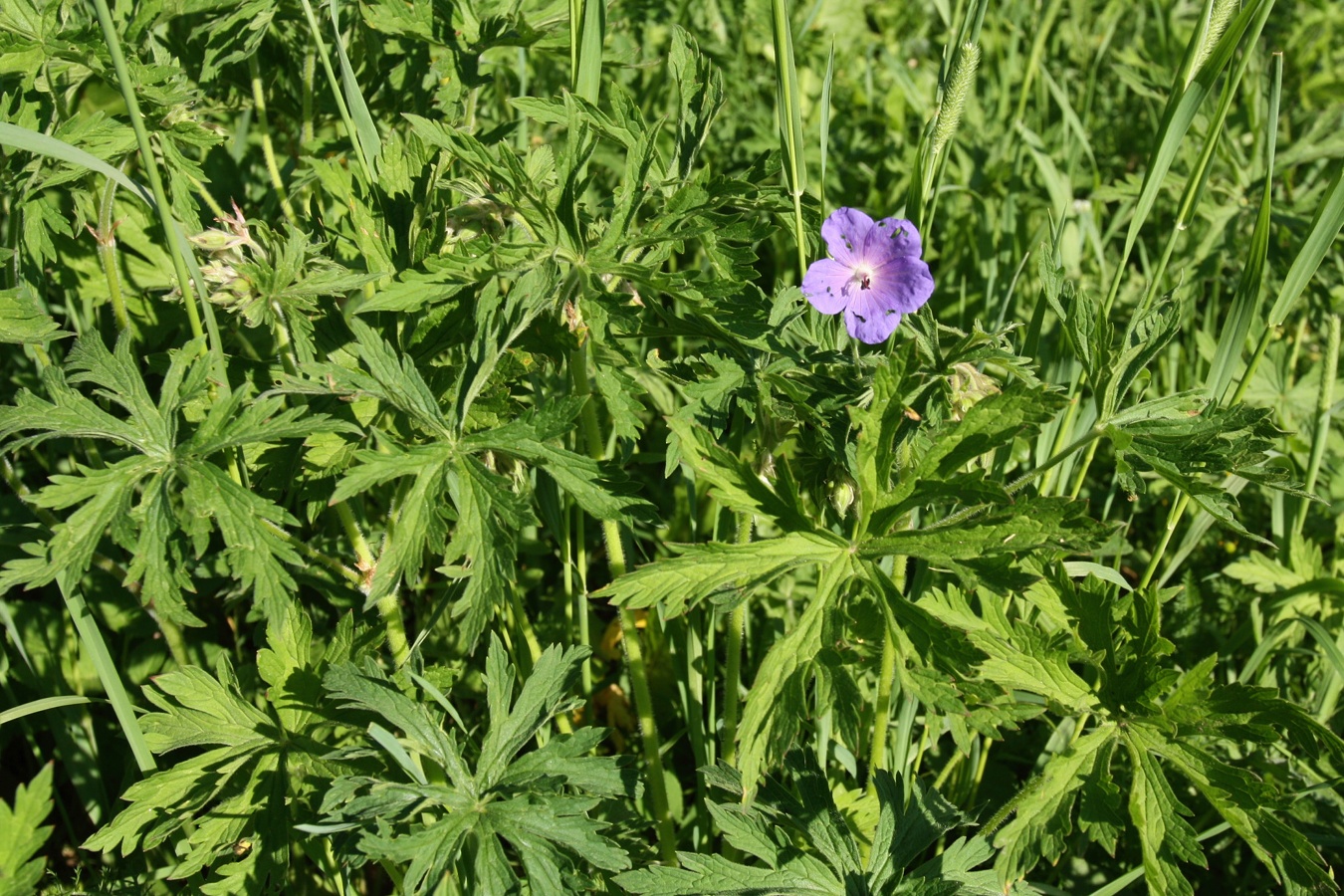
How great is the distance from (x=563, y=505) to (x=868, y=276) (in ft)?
2.83

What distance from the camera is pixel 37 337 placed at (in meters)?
1.84

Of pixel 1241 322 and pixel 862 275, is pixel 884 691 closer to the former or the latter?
pixel 862 275

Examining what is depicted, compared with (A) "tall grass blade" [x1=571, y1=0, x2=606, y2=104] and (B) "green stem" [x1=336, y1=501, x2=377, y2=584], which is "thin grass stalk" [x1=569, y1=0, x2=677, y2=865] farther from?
(B) "green stem" [x1=336, y1=501, x2=377, y2=584]

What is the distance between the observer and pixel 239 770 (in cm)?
188

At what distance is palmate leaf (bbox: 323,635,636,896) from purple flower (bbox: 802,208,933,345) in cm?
72

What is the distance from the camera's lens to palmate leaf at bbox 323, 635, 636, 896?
1589mm

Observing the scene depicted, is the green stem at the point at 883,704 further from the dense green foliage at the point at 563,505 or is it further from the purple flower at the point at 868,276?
→ the purple flower at the point at 868,276

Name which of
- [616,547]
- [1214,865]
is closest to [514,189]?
[616,547]

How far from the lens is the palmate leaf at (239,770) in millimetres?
1757

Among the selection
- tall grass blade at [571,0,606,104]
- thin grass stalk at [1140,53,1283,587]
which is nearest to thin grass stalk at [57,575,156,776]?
tall grass blade at [571,0,606,104]

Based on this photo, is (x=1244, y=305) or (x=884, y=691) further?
(x=1244, y=305)

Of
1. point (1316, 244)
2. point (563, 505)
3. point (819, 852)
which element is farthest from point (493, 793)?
point (1316, 244)

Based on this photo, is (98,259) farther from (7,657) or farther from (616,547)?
(616,547)

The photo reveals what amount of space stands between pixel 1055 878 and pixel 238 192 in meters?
2.49
